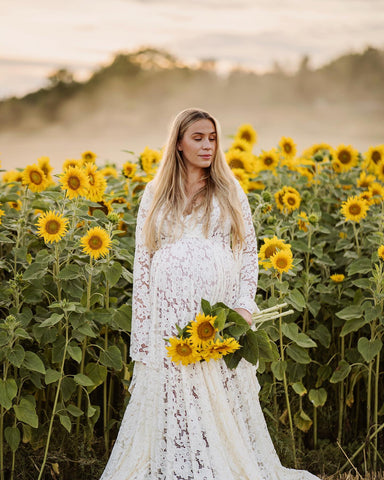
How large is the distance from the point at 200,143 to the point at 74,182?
2.33ft

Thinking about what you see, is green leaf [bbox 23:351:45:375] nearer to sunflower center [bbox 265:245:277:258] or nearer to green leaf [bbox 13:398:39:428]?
green leaf [bbox 13:398:39:428]

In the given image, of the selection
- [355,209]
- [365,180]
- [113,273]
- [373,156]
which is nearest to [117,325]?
[113,273]

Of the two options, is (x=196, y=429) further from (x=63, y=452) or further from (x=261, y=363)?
(x=63, y=452)

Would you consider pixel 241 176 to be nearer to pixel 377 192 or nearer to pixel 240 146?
pixel 240 146

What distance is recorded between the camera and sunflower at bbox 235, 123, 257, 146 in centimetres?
511

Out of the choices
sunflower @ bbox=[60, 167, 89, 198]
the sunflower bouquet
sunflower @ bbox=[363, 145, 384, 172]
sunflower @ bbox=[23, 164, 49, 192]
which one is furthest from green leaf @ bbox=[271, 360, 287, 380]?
sunflower @ bbox=[363, 145, 384, 172]

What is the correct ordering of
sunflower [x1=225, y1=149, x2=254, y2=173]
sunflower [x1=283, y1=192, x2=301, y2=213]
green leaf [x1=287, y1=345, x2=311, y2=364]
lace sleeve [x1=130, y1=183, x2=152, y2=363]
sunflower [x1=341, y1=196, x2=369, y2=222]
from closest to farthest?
lace sleeve [x1=130, y1=183, x2=152, y2=363] < green leaf [x1=287, y1=345, x2=311, y2=364] < sunflower [x1=341, y1=196, x2=369, y2=222] < sunflower [x1=283, y1=192, x2=301, y2=213] < sunflower [x1=225, y1=149, x2=254, y2=173]

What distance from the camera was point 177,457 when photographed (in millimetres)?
3143

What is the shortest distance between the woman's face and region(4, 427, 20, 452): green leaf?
1.47 metres

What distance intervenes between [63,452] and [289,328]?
4.18 feet

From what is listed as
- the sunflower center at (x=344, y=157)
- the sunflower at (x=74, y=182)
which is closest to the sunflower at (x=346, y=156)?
the sunflower center at (x=344, y=157)

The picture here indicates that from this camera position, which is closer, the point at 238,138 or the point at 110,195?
the point at 110,195

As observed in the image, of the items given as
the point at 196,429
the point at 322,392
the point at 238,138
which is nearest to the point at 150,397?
the point at 196,429

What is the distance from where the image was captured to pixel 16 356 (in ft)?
10.7
